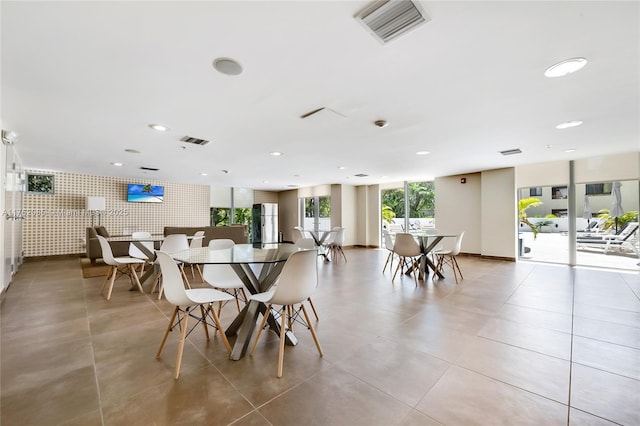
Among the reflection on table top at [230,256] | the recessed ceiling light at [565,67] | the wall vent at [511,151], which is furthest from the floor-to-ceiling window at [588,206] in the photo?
the reflection on table top at [230,256]

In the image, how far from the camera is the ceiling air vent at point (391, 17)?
1.48m

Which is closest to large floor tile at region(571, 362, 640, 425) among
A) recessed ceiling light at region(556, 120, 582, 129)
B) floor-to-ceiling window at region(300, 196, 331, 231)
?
recessed ceiling light at region(556, 120, 582, 129)

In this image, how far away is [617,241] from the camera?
597 cm

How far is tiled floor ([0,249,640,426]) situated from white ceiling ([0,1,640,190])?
2.28m

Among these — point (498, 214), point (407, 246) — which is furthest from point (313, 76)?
point (498, 214)

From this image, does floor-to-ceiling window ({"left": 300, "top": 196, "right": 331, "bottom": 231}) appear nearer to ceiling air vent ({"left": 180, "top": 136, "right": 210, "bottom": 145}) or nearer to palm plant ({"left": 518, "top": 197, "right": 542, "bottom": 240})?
palm plant ({"left": 518, "top": 197, "right": 542, "bottom": 240})

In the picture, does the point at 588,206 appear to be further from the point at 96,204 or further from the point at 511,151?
the point at 96,204

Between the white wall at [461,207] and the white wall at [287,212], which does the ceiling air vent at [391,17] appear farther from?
the white wall at [287,212]

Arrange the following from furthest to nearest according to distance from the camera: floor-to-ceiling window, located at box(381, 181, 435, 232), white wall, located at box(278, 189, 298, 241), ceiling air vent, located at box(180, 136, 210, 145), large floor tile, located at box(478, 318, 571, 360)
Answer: white wall, located at box(278, 189, 298, 241), floor-to-ceiling window, located at box(381, 181, 435, 232), ceiling air vent, located at box(180, 136, 210, 145), large floor tile, located at box(478, 318, 571, 360)

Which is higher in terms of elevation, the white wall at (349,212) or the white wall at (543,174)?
the white wall at (543,174)

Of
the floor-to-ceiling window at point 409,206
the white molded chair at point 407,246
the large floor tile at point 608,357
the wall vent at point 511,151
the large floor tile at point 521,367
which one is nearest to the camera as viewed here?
the large floor tile at point 521,367

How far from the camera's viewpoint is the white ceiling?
61.8 inches

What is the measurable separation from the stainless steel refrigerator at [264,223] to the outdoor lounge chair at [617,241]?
31.2 feet

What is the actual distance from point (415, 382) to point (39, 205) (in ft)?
A: 31.6
